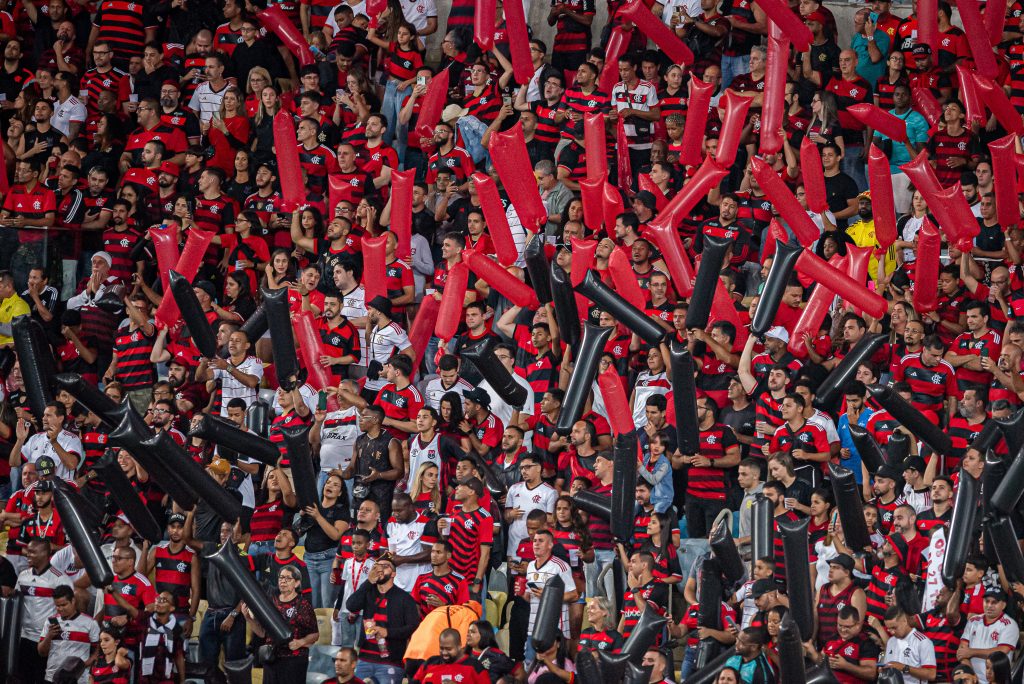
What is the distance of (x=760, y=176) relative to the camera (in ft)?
41.9

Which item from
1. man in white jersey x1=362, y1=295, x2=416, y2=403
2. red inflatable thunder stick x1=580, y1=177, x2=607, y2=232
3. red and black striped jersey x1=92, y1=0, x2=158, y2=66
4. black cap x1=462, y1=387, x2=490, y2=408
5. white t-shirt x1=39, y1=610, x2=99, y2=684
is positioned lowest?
white t-shirt x1=39, y1=610, x2=99, y2=684

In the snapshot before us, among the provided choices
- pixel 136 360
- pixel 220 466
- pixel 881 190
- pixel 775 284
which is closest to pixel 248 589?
pixel 220 466

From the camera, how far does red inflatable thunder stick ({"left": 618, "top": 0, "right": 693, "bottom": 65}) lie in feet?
46.0

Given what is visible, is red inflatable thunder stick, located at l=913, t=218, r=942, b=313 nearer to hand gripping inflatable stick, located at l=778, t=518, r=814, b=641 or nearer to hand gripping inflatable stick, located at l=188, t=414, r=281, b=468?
hand gripping inflatable stick, located at l=778, t=518, r=814, b=641

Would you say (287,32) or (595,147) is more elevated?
(287,32)

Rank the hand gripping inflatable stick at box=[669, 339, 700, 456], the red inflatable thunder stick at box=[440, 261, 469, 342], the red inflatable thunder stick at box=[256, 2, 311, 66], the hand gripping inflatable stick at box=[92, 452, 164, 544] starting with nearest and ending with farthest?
the hand gripping inflatable stick at box=[669, 339, 700, 456] < the hand gripping inflatable stick at box=[92, 452, 164, 544] < the red inflatable thunder stick at box=[440, 261, 469, 342] < the red inflatable thunder stick at box=[256, 2, 311, 66]

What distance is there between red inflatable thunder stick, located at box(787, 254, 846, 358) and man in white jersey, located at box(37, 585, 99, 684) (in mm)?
5124

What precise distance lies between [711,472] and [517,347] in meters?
2.07

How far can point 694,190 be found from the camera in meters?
13.0

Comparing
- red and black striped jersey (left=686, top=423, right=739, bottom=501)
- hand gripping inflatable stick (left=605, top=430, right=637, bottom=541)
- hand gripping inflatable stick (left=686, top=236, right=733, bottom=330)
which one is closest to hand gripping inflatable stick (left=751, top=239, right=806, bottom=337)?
hand gripping inflatable stick (left=686, top=236, right=733, bottom=330)

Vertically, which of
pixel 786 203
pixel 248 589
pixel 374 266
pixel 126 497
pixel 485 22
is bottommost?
pixel 248 589

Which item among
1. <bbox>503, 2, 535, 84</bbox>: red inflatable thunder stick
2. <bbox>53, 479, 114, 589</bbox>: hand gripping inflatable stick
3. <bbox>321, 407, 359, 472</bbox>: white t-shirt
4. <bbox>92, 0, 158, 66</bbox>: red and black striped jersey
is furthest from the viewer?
<bbox>92, 0, 158, 66</bbox>: red and black striped jersey

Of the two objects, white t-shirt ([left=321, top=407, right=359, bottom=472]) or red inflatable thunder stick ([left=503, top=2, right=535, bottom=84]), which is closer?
white t-shirt ([left=321, top=407, right=359, bottom=472])

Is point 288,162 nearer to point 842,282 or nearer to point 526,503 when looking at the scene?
point 526,503
